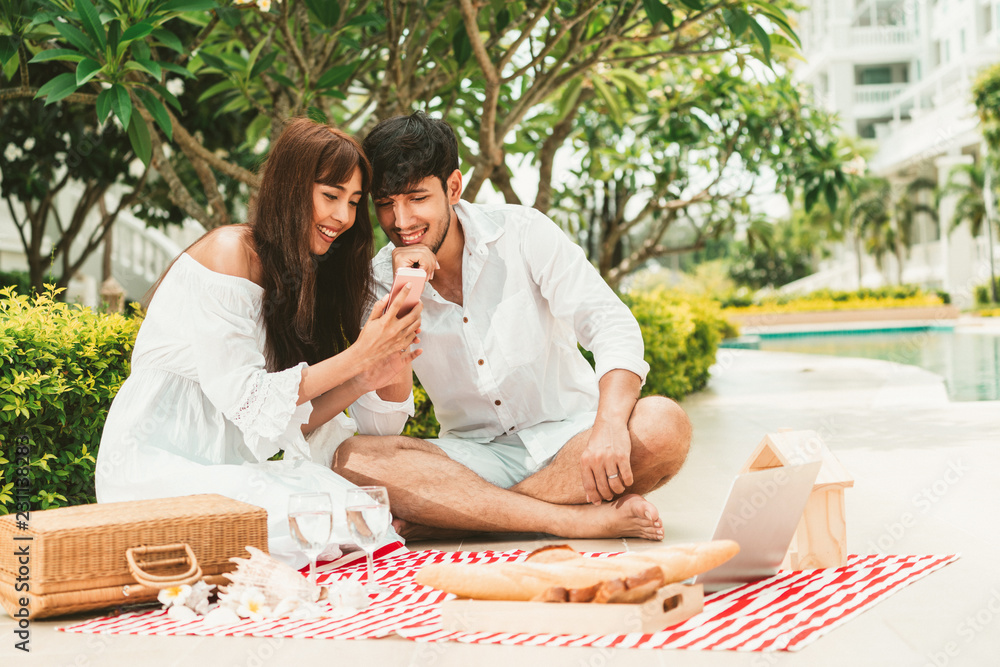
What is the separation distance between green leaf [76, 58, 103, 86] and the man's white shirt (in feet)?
Answer: 4.11

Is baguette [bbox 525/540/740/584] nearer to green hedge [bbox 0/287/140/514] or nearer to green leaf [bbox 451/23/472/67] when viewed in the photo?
green hedge [bbox 0/287/140/514]

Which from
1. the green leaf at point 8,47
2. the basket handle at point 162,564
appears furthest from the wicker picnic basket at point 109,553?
the green leaf at point 8,47

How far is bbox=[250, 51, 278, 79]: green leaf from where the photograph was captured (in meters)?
4.41

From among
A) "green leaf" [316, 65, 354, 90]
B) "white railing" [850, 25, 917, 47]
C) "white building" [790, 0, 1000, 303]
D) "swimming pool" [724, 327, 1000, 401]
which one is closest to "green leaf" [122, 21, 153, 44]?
"green leaf" [316, 65, 354, 90]

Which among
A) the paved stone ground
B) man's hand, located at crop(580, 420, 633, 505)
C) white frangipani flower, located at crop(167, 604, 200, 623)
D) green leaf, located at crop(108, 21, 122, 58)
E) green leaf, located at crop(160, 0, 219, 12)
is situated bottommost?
the paved stone ground

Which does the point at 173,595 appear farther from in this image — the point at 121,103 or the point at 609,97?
the point at 609,97

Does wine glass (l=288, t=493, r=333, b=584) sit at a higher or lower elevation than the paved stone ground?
higher

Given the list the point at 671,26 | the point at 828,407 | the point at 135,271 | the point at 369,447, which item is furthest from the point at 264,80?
the point at 135,271

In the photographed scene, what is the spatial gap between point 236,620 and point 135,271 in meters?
13.4

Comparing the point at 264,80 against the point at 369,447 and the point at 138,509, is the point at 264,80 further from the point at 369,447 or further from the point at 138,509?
the point at 138,509

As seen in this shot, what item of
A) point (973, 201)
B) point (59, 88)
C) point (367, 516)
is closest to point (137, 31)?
point (59, 88)

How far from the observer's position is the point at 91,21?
3461 millimetres

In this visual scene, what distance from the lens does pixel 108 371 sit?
341cm

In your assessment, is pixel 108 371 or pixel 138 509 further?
pixel 108 371
